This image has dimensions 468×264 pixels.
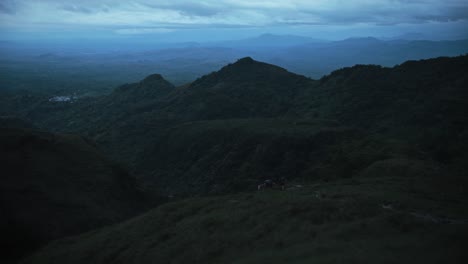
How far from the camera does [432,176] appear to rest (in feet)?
104

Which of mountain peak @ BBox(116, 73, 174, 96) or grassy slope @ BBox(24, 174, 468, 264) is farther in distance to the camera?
mountain peak @ BBox(116, 73, 174, 96)

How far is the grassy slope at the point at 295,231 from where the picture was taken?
14.6 m

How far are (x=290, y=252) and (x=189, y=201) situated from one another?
15.2 metres

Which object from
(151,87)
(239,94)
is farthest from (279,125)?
(151,87)

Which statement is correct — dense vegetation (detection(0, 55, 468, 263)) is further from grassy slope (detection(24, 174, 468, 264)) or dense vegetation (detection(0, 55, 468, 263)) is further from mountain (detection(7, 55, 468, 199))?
mountain (detection(7, 55, 468, 199))

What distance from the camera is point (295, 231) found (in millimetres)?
18641

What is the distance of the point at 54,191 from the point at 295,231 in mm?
29600

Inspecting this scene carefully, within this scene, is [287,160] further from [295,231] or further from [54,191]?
[295,231]

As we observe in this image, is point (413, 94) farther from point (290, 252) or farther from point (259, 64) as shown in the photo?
point (290, 252)

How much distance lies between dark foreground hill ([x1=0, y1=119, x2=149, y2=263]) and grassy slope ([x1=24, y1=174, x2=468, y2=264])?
4502 millimetres

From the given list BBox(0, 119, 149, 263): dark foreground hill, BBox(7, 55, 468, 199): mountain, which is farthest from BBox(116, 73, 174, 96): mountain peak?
BBox(0, 119, 149, 263): dark foreground hill

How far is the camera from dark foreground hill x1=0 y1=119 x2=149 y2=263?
31.9m

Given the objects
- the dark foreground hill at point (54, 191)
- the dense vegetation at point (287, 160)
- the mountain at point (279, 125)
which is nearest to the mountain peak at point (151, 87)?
A: the dense vegetation at point (287, 160)

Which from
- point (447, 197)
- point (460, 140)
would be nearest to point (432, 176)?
point (447, 197)
